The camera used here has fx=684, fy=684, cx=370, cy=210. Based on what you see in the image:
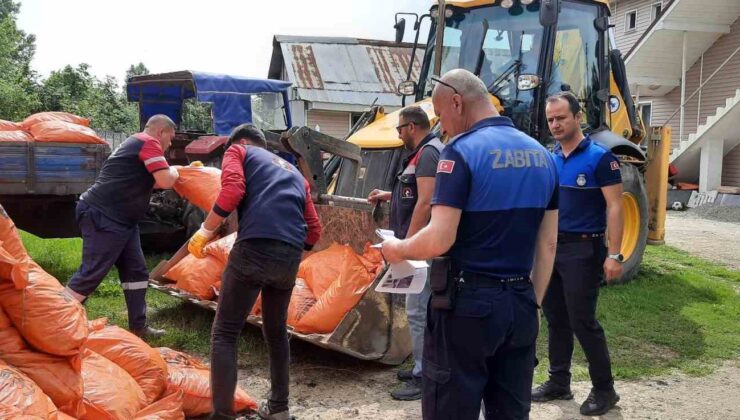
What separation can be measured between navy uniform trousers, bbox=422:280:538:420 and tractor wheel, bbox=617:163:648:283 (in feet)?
15.6

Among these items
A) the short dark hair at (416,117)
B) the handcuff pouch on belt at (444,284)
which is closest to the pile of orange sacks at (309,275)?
the short dark hair at (416,117)

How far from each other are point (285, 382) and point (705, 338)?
347 cm

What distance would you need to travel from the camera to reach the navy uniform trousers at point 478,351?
2363mm

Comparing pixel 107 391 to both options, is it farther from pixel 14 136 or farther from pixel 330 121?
pixel 330 121

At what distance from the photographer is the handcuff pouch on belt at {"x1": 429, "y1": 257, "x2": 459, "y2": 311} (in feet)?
7.87

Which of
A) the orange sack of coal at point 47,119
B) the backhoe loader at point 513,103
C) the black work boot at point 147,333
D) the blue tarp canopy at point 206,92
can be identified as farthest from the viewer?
the blue tarp canopy at point 206,92

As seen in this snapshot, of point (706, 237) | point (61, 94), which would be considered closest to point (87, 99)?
point (61, 94)

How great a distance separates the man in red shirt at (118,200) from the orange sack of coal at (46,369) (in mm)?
1945

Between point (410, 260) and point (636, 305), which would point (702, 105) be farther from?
point (410, 260)

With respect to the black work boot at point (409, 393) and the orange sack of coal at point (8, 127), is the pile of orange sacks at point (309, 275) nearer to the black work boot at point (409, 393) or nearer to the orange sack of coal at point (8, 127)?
the black work boot at point (409, 393)

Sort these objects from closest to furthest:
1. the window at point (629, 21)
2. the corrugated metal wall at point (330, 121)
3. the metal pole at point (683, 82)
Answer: the metal pole at point (683, 82)
the window at point (629, 21)
the corrugated metal wall at point (330, 121)

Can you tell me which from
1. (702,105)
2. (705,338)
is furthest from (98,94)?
(705,338)

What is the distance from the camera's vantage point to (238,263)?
11.2 feet

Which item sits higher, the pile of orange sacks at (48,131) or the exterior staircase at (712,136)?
the exterior staircase at (712,136)
